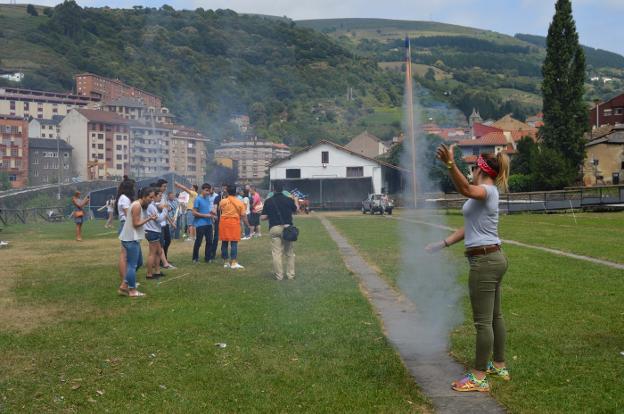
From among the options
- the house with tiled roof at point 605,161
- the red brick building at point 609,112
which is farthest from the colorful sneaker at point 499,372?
the red brick building at point 609,112

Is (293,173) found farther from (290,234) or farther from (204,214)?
(290,234)

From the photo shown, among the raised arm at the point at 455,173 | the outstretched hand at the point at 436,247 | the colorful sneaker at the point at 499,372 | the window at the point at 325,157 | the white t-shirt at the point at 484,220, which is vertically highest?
the window at the point at 325,157

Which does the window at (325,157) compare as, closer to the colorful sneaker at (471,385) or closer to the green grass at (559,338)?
the green grass at (559,338)

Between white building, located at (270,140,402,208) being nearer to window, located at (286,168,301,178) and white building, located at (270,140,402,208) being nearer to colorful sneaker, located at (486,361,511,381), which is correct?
window, located at (286,168,301,178)

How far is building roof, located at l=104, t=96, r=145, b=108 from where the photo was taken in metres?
69.1

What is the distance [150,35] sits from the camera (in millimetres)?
51094

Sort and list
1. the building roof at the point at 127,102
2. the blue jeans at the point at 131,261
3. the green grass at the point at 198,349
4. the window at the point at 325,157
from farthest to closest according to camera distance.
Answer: the building roof at the point at 127,102, the window at the point at 325,157, the blue jeans at the point at 131,261, the green grass at the point at 198,349

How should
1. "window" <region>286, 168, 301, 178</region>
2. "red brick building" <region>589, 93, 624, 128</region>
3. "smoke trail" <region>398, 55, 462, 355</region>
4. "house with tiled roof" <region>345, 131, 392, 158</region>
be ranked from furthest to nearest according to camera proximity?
"red brick building" <region>589, 93, 624, 128</region>
"house with tiled roof" <region>345, 131, 392, 158</region>
"window" <region>286, 168, 301, 178</region>
"smoke trail" <region>398, 55, 462, 355</region>

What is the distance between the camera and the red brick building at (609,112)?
101m

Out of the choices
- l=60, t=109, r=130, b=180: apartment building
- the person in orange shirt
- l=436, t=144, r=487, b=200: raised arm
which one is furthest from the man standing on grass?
l=60, t=109, r=130, b=180: apartment building

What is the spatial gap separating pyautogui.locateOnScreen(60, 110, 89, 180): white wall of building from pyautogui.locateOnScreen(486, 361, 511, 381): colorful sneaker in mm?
105901

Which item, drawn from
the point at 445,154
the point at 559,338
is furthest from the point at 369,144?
the point at 445,154

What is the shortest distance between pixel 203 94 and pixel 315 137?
27.4m

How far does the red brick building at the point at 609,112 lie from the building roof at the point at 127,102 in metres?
68.4
